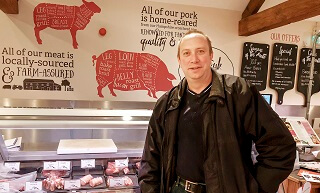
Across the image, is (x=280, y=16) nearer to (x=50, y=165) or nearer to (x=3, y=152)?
(x=50, y=165)

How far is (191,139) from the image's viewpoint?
5.49ft

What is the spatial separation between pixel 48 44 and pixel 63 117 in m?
1.50

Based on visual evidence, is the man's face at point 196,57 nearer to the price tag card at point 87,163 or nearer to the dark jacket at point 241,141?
the dark jacket at point 241,141

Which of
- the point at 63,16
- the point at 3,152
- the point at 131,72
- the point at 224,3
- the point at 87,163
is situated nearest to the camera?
the point at 3,152

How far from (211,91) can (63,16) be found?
8.05ft

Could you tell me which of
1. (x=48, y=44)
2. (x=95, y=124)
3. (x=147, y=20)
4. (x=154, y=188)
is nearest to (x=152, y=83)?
(x=147, y=20)

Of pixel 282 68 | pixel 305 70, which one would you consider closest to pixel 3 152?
pixel 282 68

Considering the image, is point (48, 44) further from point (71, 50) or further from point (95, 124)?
point (95, 124)

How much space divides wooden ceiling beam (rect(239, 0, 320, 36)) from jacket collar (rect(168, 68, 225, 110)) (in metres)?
1.42

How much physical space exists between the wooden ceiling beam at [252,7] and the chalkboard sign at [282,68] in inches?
28.7

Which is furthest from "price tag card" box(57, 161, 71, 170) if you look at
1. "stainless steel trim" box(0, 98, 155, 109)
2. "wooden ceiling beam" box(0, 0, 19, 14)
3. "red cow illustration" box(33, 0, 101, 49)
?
"wooden ceiling beam" box(0, 0, 19, 14)

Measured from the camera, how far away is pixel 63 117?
214cm

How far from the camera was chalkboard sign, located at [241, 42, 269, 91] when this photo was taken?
3.94 m

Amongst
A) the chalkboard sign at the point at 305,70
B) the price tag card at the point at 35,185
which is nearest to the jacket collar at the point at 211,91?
the price tag card at the point at 35,185
